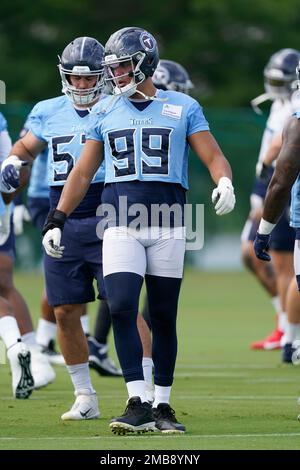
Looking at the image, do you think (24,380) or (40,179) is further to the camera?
(40,179)

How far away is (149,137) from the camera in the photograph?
289 inches

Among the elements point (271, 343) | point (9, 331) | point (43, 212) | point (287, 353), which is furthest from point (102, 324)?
point (271, 343)

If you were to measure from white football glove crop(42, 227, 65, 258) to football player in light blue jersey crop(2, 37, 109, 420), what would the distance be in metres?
0.68

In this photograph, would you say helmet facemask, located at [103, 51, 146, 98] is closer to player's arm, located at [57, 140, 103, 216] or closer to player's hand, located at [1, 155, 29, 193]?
player's arm, located at [57, 140, 103, 216]

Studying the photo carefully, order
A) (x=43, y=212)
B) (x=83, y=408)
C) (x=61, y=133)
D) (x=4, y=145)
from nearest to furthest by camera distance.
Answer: (x=83, y=408)
(x=61, y=133)
(x=4, y=145)
(x=43, y=212)

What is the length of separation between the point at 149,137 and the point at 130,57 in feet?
1.47

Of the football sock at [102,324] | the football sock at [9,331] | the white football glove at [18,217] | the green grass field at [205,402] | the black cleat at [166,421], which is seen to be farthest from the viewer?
the white football glove at [18,217]

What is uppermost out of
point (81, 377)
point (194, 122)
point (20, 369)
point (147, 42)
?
point (147, 42)

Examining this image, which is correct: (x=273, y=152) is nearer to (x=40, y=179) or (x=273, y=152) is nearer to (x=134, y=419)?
(x=40, y=179)

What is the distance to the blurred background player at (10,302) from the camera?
29.4ft

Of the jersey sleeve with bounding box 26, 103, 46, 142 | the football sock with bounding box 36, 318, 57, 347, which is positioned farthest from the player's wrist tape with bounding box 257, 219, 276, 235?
the football sock with bounding box 36, 318, 57, 347

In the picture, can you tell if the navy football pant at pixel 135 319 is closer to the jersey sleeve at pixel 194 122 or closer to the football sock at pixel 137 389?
the football sock at pixel 137 389

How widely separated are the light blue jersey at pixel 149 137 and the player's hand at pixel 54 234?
332mm

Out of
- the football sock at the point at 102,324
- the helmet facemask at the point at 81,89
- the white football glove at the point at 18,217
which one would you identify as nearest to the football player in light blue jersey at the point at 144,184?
the helmet facemask at the point at 81,89
